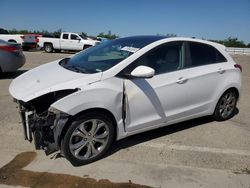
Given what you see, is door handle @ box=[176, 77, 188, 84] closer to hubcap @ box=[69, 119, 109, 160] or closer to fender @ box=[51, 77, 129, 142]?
fender @ box=[51, 77, 129, 142]

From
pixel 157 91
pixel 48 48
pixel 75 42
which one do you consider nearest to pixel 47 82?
pixel 157 91

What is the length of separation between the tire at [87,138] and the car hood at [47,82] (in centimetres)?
45

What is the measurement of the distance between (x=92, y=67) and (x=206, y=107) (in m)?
2.21

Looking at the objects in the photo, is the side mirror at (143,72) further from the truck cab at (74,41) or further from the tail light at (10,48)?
the truck cab at (74,41)

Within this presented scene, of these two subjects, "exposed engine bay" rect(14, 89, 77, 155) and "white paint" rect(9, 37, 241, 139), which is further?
"white paint" rect(9, 37, 241, 139)

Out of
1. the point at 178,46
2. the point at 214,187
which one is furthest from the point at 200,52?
the point at 214,187

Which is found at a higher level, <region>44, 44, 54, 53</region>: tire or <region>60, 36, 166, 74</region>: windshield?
<region>60, 36, 166, 74</region>: windshield

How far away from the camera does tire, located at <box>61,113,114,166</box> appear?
401 centimetres

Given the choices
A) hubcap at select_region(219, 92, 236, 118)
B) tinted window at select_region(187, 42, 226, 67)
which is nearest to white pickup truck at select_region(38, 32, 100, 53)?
hubcap at select_region(219, 92, 236, 118)

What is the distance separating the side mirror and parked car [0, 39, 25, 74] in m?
6.95

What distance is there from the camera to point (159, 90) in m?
4.70

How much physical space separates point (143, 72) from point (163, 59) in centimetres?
73

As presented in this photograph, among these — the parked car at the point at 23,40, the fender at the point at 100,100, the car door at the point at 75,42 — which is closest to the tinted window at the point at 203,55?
the fender at the point at 100,100

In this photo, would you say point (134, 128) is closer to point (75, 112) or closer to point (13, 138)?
point (75, 112)
